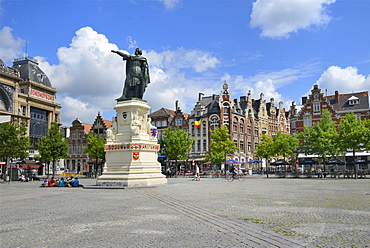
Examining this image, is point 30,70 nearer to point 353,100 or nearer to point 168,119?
point 168,119

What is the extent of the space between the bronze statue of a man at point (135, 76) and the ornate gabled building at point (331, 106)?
4533 cm

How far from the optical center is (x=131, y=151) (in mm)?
22641

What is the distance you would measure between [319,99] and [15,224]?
61.2 m

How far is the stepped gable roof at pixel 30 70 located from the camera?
219 ft

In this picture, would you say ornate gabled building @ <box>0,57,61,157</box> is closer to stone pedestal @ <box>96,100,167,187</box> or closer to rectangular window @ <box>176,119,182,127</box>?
rectangular window @ <box>176,119,182,127</box>

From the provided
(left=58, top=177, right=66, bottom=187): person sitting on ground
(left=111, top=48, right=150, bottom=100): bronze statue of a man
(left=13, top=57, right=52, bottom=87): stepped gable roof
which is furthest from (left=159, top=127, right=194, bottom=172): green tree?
(left=13, top=57, right=52, bottom=87): stepped gable roof

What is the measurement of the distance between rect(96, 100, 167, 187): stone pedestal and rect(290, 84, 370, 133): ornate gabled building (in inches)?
1806

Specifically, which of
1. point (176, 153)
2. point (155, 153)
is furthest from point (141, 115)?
point (176, 153)

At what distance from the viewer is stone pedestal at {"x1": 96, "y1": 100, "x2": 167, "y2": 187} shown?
22.2 meters

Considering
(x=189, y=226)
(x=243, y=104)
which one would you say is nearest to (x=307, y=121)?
(x=243, y=104)

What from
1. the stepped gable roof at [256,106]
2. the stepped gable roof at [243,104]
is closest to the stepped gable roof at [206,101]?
the stepped gable roof at [243,104]

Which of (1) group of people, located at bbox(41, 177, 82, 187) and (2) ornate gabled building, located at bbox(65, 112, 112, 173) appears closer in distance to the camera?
(1) group of people, located at bbox(41, 177, 82, 187)

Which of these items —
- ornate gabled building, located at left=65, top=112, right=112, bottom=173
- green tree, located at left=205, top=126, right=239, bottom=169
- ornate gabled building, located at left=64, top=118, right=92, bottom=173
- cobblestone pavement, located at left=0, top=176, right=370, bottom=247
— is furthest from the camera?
ornate gabled building, located at left=64, top=118, right=92, bottom=173

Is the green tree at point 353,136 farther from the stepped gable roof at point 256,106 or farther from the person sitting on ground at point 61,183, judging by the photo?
the stepped gable roof at point 256,106
